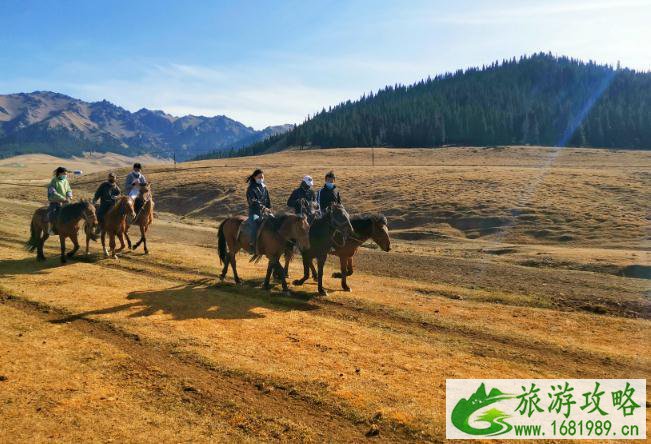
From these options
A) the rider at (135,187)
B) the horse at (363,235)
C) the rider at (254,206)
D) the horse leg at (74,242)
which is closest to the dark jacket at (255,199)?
the rider at (254,206)

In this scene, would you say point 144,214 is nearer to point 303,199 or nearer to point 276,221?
point 276,221

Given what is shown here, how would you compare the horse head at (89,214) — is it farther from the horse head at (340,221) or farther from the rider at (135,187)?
the horse head at (340,221)

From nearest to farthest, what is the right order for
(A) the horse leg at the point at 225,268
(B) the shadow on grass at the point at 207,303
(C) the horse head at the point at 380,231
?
(B) the shadow on grass at the point at 207,303, (C) the horse head at the point at 380,231, (A) the horse leg at the point at 225,268

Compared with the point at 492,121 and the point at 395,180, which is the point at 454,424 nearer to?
the point at 395,180

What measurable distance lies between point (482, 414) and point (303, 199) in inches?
369

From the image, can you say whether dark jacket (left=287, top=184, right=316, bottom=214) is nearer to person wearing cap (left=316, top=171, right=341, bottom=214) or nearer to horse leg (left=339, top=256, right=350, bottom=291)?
person wearing cap (left=316, top=171, right=341, bottom=214)

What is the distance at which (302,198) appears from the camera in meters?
15.2

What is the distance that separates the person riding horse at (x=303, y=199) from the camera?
49.0 feet

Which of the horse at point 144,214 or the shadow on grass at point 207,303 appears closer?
the shadow on grass at point 207,303

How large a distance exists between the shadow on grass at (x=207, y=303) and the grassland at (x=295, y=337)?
8 cm

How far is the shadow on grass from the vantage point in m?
11.9

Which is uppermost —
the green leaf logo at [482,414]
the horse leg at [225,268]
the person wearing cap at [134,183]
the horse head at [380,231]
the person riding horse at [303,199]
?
the person wearing cap at [134,183]

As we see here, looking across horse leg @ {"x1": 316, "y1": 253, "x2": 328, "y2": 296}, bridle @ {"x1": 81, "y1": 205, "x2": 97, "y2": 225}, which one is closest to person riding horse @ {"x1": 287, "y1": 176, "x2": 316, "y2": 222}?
horse leg @ {"x1": 316, "y1": 253, "x2": 328, "y2": 296}

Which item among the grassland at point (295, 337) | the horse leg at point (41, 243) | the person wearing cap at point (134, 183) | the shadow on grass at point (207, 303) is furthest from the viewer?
the person wearing cap at point (134, 183)
